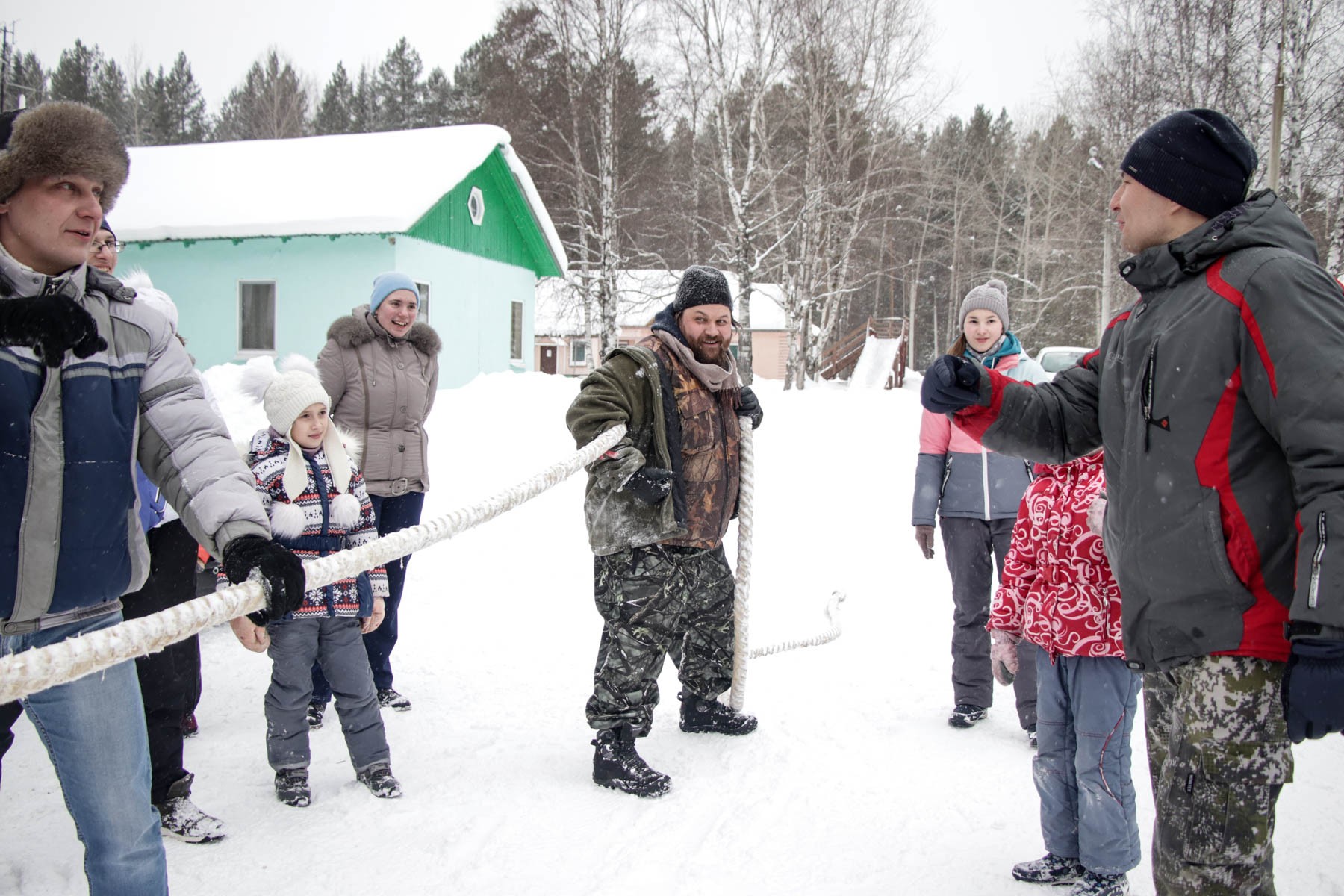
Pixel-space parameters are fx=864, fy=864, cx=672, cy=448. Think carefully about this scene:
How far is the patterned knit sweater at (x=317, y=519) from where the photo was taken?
10.6ft

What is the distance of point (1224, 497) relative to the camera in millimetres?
1769

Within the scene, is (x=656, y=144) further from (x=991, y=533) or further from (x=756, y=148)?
(x=991, y=533)

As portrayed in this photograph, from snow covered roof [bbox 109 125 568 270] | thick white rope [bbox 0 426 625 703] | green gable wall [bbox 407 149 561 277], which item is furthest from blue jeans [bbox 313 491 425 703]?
green gable wall [bbox 407 149 561 277]

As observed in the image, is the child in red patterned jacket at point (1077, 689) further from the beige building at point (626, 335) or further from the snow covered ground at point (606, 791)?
the beige building at point (626, 335)

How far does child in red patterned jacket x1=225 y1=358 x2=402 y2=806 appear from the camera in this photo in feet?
10.5

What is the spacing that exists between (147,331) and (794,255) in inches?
793

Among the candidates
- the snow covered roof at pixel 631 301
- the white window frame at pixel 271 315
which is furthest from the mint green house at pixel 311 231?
the snow covered roof at pixel 631 301

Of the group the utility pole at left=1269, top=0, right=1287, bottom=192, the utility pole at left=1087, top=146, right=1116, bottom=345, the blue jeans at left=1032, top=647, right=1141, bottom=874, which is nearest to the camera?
the blue jeans at left=1032, top=647, right=1141, bottom=874

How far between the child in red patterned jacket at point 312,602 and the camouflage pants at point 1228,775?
2.58m

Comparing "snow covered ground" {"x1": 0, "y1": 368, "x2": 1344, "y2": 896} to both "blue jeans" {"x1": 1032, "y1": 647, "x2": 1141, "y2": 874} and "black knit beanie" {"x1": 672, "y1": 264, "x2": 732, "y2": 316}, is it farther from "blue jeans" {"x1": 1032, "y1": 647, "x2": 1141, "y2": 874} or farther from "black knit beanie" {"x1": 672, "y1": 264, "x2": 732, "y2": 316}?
"black knit beanie" {"x1": 672, "y1": 264, "x2": 732, "y2": 316}

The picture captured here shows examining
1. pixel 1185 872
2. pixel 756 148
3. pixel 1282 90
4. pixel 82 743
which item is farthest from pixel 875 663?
pixel 756 148

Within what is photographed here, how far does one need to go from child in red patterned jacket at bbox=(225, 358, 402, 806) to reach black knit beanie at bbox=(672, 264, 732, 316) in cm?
150

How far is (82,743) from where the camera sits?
185cm

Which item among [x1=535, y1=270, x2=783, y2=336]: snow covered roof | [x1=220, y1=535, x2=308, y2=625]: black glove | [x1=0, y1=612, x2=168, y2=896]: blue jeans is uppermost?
[x1=535, y1=270, x2=783, y2=336]: snow covered roof
